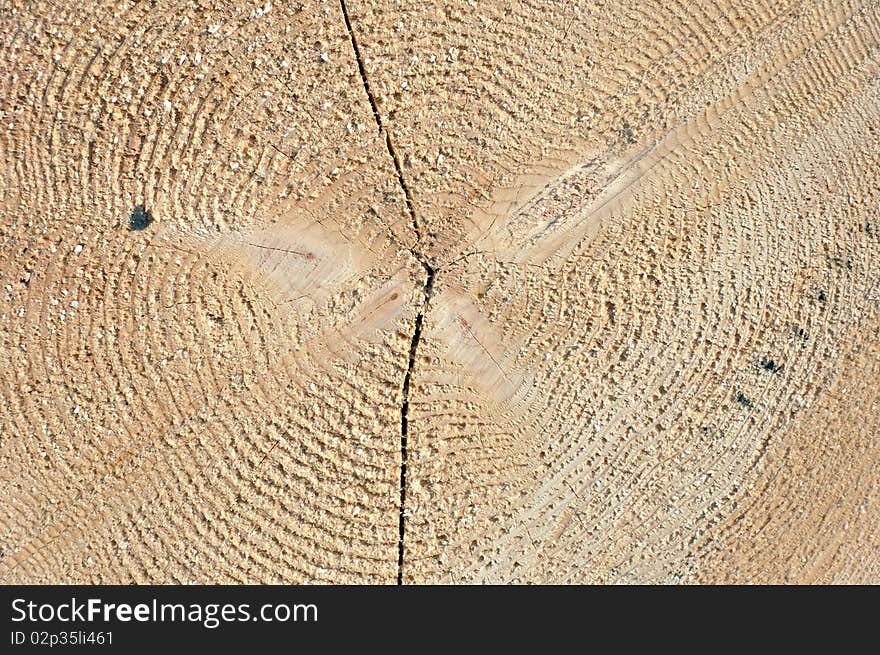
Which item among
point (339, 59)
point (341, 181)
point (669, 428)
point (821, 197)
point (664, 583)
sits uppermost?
point (339, 59)

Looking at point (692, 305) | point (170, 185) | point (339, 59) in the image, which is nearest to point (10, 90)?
point (170, 185)

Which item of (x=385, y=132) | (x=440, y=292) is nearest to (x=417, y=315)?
(x=440, y=292)

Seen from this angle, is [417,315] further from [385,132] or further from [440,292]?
[385,132]

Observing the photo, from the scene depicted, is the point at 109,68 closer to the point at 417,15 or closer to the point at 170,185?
the point at 170,185

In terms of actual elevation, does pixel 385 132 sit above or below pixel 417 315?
above

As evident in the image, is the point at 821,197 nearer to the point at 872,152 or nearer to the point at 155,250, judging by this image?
the point at 872,152

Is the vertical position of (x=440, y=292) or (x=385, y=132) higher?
(x=385, y=132)

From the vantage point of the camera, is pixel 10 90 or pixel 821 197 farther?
pixel 821 197

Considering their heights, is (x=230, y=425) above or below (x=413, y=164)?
below
